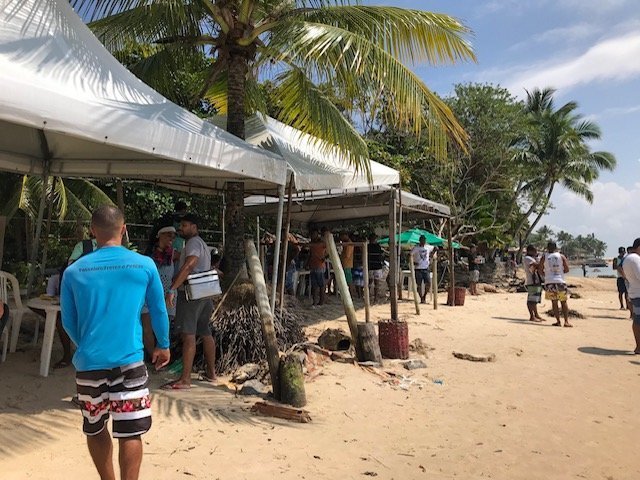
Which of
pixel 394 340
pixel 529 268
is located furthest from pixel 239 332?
pixel 529 268

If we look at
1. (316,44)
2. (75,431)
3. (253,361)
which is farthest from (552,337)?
(75,431)

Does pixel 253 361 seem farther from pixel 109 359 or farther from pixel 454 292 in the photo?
pixel 454 292

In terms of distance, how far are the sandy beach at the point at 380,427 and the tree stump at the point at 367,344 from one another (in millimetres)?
220

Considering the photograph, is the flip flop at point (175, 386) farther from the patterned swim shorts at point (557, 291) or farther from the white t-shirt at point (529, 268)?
the white t-shirt at point (529, 268)

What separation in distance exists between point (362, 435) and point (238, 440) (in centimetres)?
106

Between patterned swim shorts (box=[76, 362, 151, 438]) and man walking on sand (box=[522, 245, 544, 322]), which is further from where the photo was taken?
man walking on sand (box=[522, 245, 544, 322])

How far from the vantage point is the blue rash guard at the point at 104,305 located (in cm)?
258

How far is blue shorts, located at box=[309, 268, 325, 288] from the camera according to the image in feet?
37.3

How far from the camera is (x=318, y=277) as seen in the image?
37.5 feet

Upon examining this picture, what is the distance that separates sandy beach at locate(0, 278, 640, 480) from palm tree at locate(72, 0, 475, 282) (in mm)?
2640

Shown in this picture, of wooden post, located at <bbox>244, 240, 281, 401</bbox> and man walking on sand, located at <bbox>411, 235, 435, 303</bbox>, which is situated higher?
man walking on sand, located at <bbox>411, 235, 435, 303</bbox>

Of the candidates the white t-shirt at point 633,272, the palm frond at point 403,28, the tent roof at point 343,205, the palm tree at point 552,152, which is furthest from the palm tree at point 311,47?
the palm tree at point 552,152

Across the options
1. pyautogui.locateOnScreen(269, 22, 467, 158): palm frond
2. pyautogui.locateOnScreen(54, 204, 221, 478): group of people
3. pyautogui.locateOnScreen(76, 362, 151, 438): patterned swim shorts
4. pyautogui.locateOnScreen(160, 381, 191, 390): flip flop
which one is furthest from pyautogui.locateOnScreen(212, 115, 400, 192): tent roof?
pyautogui.locateOnScreen(76, 362, 151, 438): patterned swim shorts

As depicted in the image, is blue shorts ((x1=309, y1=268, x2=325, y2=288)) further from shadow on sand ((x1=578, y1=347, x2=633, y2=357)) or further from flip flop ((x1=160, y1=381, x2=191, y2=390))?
flip flop ((x1=160, y1=381, x2=191, y2=390))
